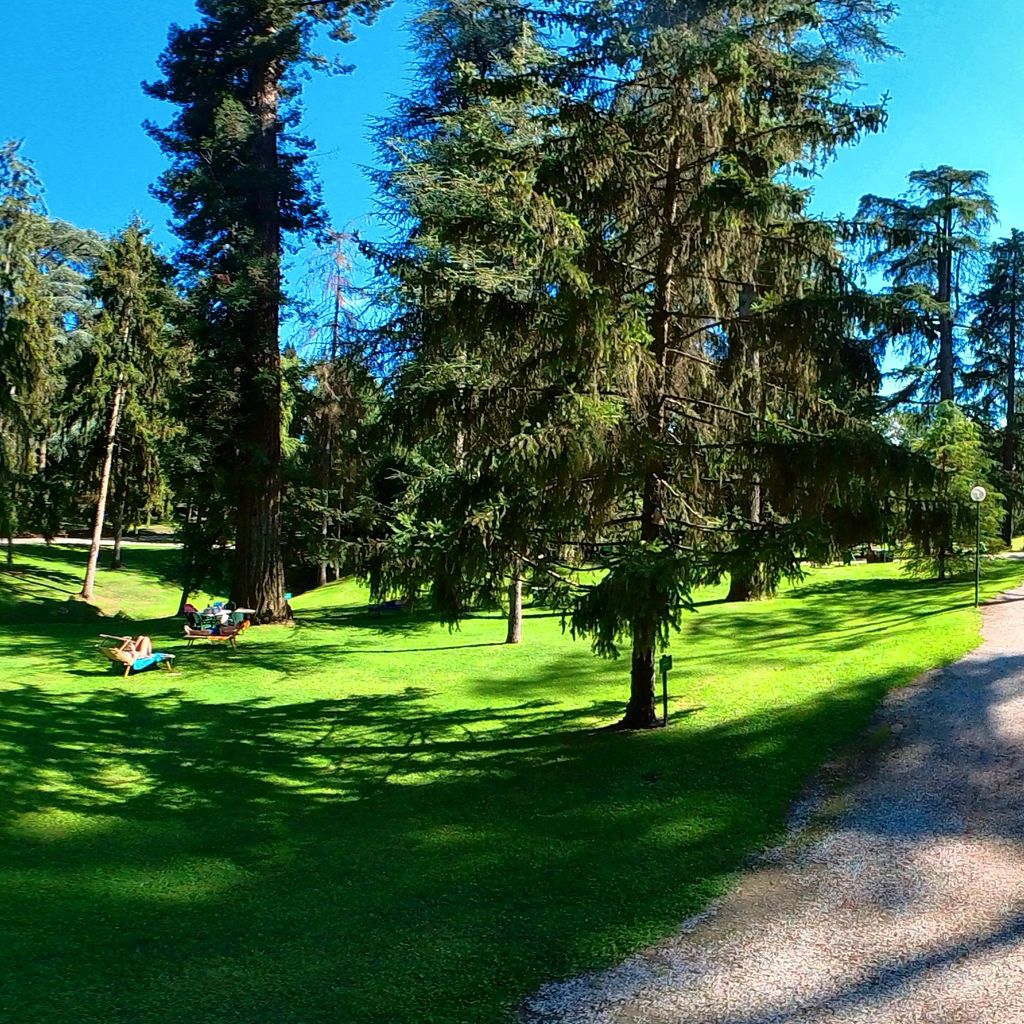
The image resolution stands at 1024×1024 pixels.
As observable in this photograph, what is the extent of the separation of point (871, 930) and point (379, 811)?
424cm

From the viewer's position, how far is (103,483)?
25.2 meters

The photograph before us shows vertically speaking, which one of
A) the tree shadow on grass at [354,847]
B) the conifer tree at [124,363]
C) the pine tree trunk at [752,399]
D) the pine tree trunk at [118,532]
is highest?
the conifer tree at [124,363]

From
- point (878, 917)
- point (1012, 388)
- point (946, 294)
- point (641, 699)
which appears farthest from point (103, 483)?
point (1012, 388)

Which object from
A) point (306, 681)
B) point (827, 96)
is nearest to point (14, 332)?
point (306, 681)

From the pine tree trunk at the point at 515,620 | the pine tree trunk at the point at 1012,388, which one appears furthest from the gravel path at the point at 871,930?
the pine tree trunk at the point at 1012,388

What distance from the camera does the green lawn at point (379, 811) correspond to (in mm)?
3836

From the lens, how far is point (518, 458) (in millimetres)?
6035

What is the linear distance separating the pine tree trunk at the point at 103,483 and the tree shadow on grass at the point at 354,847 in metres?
16.1

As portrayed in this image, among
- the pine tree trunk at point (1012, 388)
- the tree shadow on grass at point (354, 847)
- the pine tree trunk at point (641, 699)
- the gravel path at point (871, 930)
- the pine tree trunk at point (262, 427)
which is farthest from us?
the pine tree trunk at point (1012, 388)

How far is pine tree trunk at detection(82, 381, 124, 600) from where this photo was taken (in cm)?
2455

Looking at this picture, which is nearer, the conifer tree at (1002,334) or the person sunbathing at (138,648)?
the person sunbathing at (138,648)

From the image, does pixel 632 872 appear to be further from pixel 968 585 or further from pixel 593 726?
pixel 968 585

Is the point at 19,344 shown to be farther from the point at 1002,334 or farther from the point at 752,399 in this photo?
the point at 1002,334

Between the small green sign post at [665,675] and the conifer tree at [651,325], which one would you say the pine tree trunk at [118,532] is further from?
the small green sign post at [665,675]
